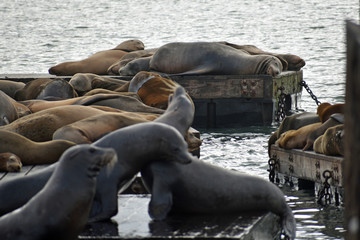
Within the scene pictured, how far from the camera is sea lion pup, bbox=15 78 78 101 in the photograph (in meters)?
10.4

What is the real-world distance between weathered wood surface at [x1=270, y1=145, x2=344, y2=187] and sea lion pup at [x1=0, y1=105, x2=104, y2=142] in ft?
6.40

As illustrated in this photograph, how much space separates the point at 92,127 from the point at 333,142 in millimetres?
2141

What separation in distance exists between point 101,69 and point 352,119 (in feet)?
39.8

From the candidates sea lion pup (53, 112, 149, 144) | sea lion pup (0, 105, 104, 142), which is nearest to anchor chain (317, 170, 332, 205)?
sea lion pup (53, 112, 149, 144)

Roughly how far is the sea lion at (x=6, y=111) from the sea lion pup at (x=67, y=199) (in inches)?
151

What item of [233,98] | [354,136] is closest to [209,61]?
[233,98]

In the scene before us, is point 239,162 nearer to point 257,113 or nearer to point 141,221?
point 257,113

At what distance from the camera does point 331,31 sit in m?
40.7

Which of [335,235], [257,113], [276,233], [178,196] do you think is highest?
[178,196]

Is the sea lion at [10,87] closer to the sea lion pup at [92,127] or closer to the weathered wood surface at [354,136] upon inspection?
the sea lion pup at [92,127]

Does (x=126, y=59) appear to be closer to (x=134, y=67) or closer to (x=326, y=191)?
(x=134, y=67)

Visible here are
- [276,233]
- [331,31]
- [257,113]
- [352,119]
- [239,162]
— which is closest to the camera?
[352,119]

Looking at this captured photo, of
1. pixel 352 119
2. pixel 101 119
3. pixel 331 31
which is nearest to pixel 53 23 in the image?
pixel 331 31

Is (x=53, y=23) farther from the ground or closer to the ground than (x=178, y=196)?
closer to the ground
